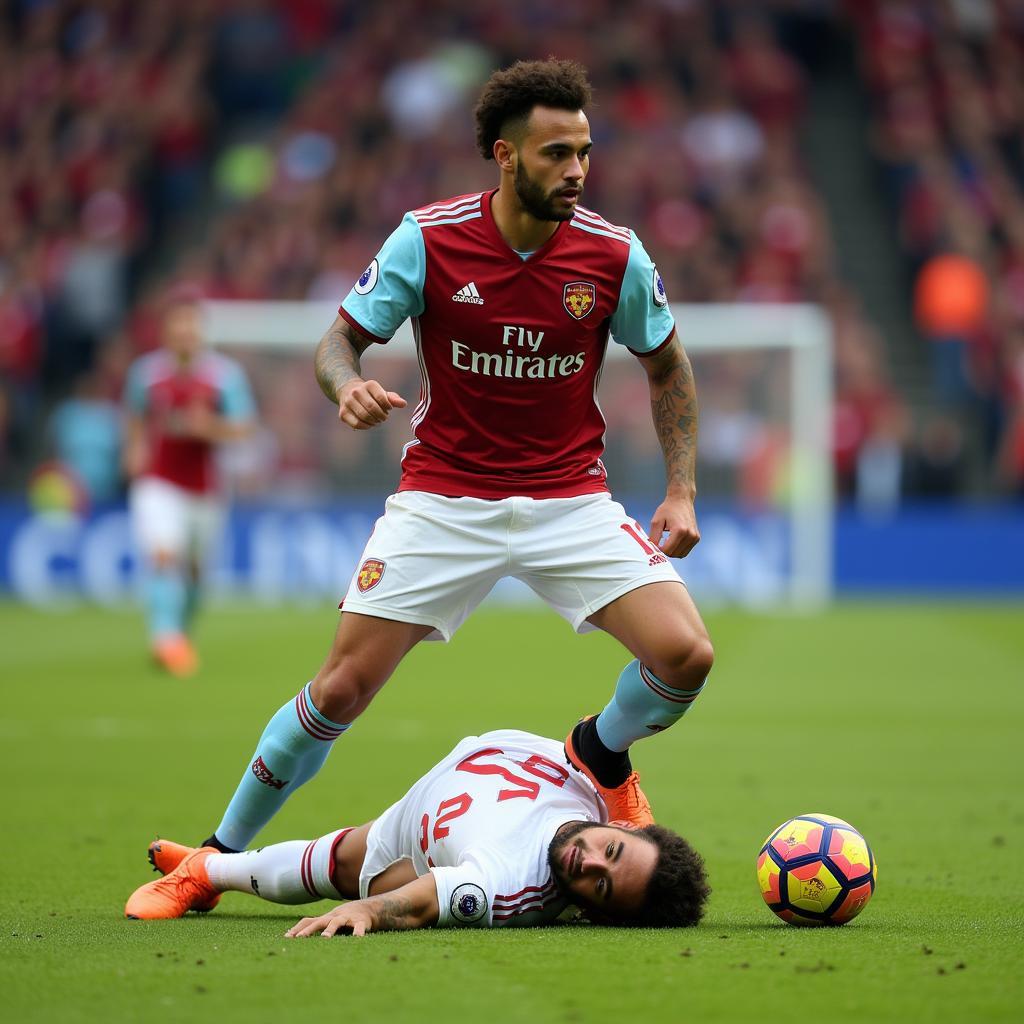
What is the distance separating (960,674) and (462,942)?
9.27 metres

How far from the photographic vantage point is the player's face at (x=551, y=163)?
18.5ft

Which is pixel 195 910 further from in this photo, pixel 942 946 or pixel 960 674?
pixel 960 674

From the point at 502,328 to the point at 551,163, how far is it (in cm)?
53

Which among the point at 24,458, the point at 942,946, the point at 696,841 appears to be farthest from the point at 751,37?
the point at 942,946

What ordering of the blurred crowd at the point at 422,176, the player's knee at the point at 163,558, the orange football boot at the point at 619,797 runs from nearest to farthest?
the orange football boot at the point at 619,797, the player's knee at the point at 163,558, the blurred crowd at the point at 422,176

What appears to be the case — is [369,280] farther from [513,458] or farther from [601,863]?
[601,863]

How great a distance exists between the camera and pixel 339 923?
4922mm

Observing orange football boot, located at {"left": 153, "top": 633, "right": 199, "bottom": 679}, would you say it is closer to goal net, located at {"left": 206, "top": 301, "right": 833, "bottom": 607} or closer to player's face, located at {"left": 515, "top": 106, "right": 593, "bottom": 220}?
goal net, located at {"left": 206, "top": 301, "right": 833, "bottom": 607}

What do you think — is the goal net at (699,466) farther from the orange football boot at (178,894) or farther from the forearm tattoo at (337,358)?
the orange football boot at (178,894)

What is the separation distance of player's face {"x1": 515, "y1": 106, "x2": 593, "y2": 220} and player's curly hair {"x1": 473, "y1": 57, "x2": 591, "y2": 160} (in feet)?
0.11

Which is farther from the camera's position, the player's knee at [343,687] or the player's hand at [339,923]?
the player's knee at [343,687]

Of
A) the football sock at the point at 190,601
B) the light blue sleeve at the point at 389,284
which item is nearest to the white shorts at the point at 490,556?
the light blue sleeve at the point at 389,284

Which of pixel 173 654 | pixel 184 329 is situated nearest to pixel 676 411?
pixel 184 329

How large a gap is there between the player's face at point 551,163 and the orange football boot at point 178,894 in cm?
226
